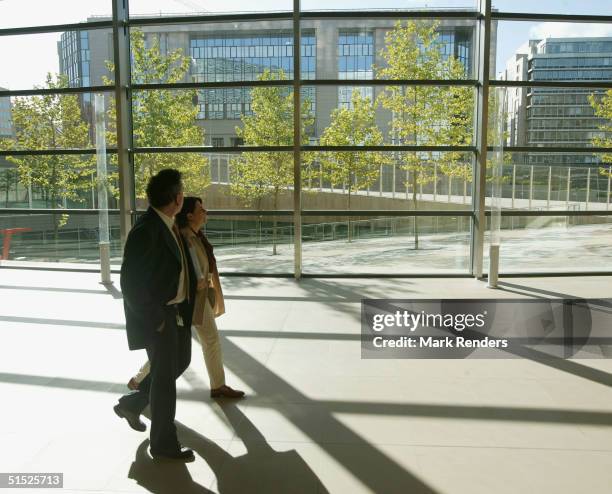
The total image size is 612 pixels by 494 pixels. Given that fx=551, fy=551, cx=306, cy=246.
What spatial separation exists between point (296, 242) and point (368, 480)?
6502 millimetres

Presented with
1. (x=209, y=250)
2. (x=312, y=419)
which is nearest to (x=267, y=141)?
(x=209, y=250)

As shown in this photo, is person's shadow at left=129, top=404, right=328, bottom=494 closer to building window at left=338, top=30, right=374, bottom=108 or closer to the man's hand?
the man's hand

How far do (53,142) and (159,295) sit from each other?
864 cm

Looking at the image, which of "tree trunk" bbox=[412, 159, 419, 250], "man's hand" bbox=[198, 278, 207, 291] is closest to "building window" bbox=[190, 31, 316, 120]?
"tree trunk" bbox=[412, 159, 419, 250]

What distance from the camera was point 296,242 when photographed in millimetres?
9242

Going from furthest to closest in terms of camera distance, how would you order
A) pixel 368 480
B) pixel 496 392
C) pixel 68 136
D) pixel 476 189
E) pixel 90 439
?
1. pixel 68 136
2. pixel 476 189
3. pixel 496 392
4. pixel 90 439
5. pixel 368 480

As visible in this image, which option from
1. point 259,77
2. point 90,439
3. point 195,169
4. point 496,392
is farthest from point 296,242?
point 90,439

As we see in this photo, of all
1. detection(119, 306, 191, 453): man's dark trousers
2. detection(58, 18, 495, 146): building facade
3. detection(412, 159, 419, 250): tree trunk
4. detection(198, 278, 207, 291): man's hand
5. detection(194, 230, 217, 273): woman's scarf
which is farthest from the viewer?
detection(412, 159, 419, 250): tree trunk

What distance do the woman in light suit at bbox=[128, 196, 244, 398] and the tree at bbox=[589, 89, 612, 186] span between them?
8.00 m

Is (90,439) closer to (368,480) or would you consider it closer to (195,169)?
(368,480)

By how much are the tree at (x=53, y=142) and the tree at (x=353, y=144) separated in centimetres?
437

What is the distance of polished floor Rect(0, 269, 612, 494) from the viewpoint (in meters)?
2.92

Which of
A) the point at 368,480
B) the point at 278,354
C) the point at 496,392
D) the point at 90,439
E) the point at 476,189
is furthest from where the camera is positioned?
the point at 476,189

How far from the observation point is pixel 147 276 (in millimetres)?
2928
